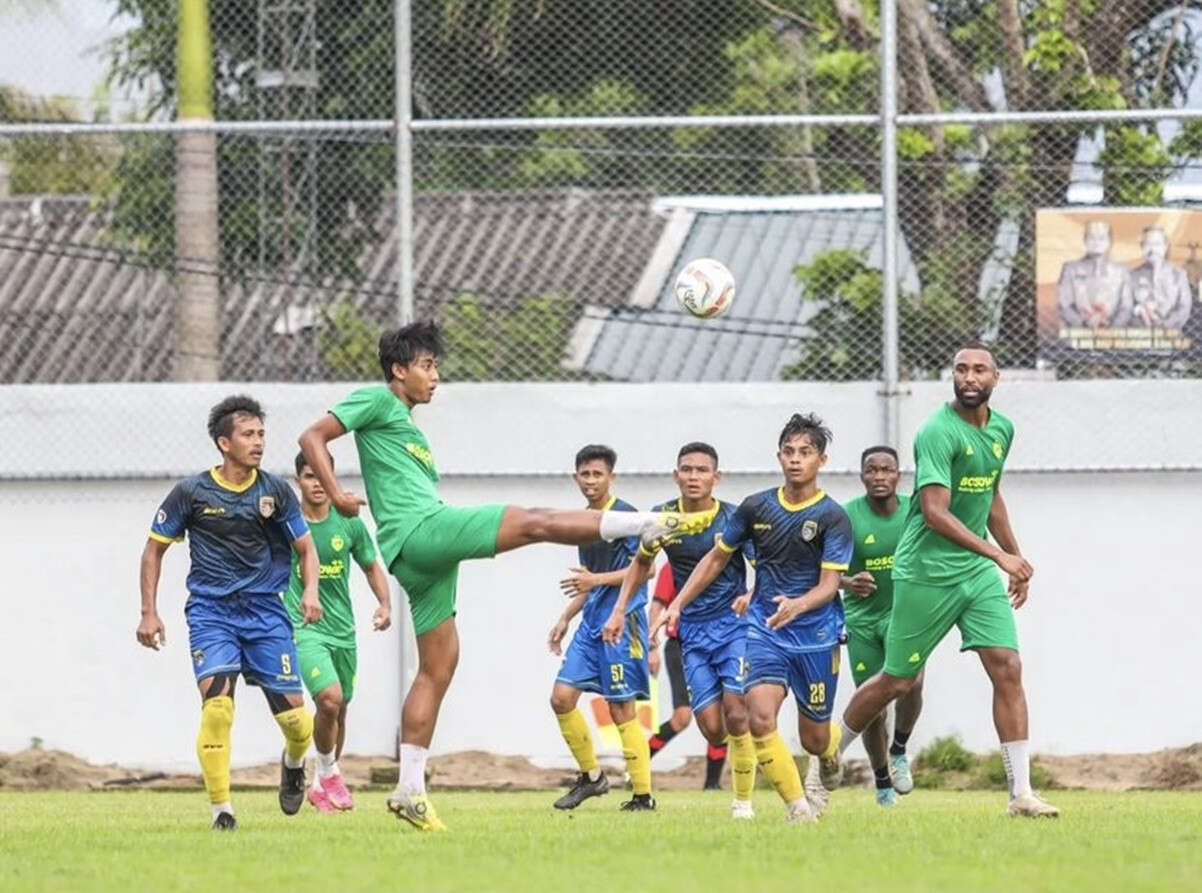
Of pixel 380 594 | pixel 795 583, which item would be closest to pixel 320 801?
pixel 380 594

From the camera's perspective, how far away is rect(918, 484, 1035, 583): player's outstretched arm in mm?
11961

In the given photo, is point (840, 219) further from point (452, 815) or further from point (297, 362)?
point (452, 815)

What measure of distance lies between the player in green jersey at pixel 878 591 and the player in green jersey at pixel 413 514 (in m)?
3.87

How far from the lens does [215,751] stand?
11922 mm

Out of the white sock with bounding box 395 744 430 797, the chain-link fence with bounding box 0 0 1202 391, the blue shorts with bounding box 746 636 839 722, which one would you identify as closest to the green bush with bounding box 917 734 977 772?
the chain-link fence with bounding box 0 0 1202 391

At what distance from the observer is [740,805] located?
13.0 m

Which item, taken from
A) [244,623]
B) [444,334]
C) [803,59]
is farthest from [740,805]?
[803,59]

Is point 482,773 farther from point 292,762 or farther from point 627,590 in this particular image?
point 627,590

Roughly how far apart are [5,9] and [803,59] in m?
6.58

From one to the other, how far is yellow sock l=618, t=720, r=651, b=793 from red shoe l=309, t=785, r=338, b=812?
171 cm

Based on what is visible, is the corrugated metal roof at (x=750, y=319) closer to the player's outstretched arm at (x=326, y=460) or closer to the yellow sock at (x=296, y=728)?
the yellow sock at (x=296, y=728)

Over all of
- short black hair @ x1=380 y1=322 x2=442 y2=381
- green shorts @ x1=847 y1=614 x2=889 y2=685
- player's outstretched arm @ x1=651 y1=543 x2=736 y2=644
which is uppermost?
short black hair @ x1=380 y1=322 x2=442 y2=381

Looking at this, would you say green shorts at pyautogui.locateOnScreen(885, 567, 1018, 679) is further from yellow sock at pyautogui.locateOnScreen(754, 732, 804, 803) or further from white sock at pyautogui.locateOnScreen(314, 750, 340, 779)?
white sock at pyautogui.locateOnScreen(314, 750, 340, 779)

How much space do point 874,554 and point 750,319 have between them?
4.78 m
